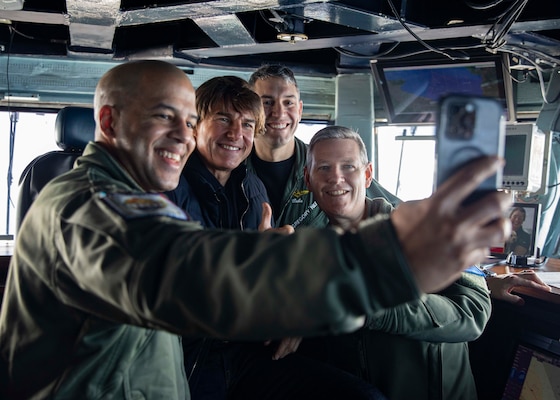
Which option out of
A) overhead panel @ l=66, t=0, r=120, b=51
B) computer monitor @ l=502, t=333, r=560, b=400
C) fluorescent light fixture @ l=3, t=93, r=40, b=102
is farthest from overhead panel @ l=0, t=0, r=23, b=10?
computer monitor @ l=502, t=333, r=560, b=400

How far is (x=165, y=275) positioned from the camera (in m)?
0.84

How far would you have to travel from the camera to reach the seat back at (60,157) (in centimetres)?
262

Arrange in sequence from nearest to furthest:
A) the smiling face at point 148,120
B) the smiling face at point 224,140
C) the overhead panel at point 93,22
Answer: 1. the smiling face at point 148,120
2. the smiling face at point 224,140
3. the overhead panel at point 93,22

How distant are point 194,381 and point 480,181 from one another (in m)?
1.47

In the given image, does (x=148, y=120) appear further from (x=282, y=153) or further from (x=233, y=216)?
(x=282, y=153)

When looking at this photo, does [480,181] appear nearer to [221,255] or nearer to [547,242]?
[221,255]

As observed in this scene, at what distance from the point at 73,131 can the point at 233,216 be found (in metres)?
1.19

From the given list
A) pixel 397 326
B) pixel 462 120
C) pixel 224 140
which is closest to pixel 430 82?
pixel 224 140

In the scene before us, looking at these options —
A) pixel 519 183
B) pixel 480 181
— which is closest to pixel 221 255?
pixel 480 181

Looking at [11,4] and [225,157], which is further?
[11,4]

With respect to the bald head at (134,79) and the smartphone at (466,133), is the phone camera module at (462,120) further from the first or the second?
the bald head at (134,79)

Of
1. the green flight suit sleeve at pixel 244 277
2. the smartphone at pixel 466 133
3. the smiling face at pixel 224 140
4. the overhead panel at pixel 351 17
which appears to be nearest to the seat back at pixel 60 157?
the smiling face at pixel 224 140

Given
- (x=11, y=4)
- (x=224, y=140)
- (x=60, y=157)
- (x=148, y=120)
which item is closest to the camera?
(x=148, y=120)

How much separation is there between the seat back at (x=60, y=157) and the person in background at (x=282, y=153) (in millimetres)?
868
